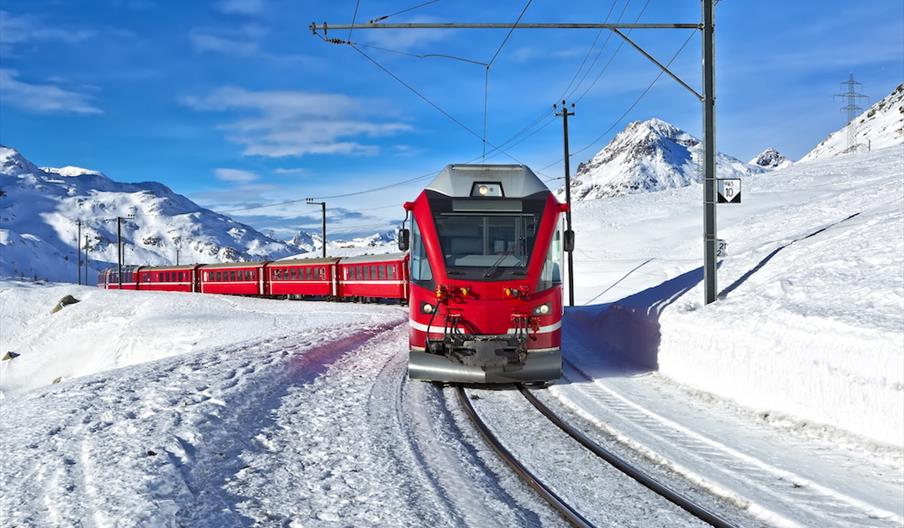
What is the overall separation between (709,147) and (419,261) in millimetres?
6247

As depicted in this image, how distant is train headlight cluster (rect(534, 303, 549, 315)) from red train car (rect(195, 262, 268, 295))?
39.0 m

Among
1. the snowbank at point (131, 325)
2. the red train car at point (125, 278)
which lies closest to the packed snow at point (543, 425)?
the snowbank at point (131, 325)

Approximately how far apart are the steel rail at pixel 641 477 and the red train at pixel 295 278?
23.0 m

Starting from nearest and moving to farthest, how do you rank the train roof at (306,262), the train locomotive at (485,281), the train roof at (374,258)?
1. the train locomotive at (485,281)
2. the train roof at (374,258)
3. the train roof at (306,262)

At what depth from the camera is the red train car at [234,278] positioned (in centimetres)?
4831

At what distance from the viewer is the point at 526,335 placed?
35.4ft

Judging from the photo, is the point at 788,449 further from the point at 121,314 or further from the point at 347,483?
the point at 121,314

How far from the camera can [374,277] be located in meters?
35.3

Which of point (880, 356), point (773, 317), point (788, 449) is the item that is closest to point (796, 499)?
point (788, 449)

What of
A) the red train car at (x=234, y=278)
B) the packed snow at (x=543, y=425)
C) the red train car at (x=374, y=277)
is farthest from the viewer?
the red train car at (x=234, y=278)

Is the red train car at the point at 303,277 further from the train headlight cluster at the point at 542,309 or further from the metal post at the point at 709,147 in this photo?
the train headlight cluster at the point at 542,309

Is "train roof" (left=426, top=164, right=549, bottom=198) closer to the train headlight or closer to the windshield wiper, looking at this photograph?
the train headlight

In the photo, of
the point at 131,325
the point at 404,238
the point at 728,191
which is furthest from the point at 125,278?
the point at 728,191

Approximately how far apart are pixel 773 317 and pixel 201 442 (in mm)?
7978
